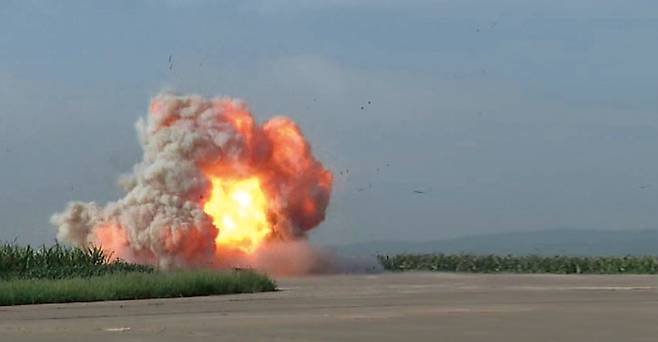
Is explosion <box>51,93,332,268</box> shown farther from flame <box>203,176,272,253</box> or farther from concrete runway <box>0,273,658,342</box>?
concrete runway <box>0,273,658,342</box>

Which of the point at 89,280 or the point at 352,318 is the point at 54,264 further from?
the point at 352,318

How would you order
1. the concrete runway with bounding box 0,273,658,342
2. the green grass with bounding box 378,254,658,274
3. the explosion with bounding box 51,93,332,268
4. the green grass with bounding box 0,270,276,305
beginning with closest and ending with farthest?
the concrete runway with bounding box 0,273,658,342 → the green grass with bounding box 0,270,276,305 → the explosion with bounding box 51,93,332,268 → the green grass with bounding box 378,254,658,274

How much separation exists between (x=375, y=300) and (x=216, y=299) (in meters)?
5.33

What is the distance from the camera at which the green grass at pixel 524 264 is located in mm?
76125

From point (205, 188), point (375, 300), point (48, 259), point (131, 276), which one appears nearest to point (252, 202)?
point (205, 188)

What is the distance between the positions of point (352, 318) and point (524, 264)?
56.9 meters

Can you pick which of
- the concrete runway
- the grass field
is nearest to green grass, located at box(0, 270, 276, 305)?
the grass field

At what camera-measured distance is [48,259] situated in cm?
4869

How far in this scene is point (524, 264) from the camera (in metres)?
80.7

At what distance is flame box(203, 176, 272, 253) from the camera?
71000 mm

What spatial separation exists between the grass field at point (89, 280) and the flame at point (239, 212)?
19.6m

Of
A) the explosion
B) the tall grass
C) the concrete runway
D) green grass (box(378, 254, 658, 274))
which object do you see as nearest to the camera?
the concrete runway

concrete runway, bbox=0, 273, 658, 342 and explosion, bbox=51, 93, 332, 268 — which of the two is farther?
explosion, bbox=51, 93, 332, 268

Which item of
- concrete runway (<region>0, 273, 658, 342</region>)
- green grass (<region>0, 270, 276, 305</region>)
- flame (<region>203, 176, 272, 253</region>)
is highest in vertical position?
flame (<region>203, 176, 272, 253</region>)
